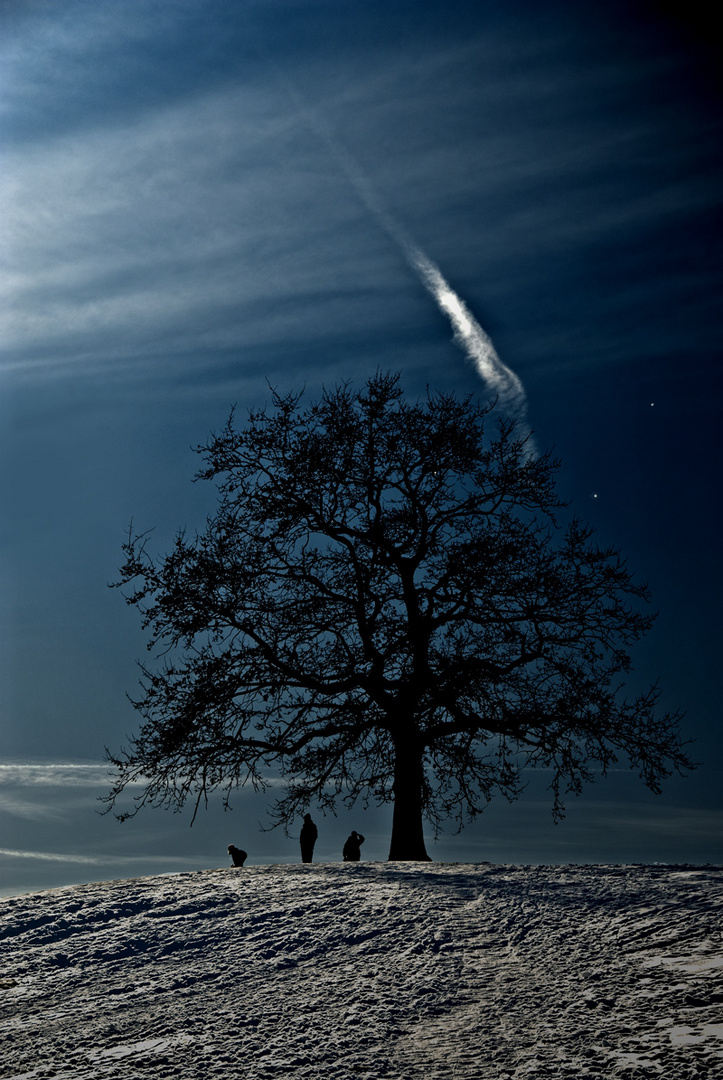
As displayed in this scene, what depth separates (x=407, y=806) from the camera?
672 inches

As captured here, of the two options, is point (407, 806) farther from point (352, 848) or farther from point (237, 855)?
point (237, 855)

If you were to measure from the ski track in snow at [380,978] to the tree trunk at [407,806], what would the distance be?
591 centimetres

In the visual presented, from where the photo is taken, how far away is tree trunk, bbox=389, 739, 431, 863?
1672cm

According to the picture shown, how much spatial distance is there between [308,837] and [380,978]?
969 cm

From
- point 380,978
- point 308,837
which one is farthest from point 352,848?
point 380,978

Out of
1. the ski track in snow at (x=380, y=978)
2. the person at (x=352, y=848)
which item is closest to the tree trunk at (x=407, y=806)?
the person at (x=352, y=848)

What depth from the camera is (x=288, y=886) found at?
10570 mm

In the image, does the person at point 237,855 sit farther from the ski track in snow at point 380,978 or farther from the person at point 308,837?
the ski track in snow at point 380,978

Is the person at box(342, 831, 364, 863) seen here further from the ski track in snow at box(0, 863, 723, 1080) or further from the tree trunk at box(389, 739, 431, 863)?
the ski track in snow at box(0, 863, 723, 1080)

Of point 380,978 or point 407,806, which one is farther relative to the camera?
point 407,806

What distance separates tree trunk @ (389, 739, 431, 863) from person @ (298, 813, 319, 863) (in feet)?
4.72

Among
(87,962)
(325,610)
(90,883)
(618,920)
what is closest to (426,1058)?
(618,920)

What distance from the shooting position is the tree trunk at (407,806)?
16719 mm

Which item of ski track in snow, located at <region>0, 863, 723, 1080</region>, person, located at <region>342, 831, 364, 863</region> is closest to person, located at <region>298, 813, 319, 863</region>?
person, located at <region>342, 831, 364, 863</region>
